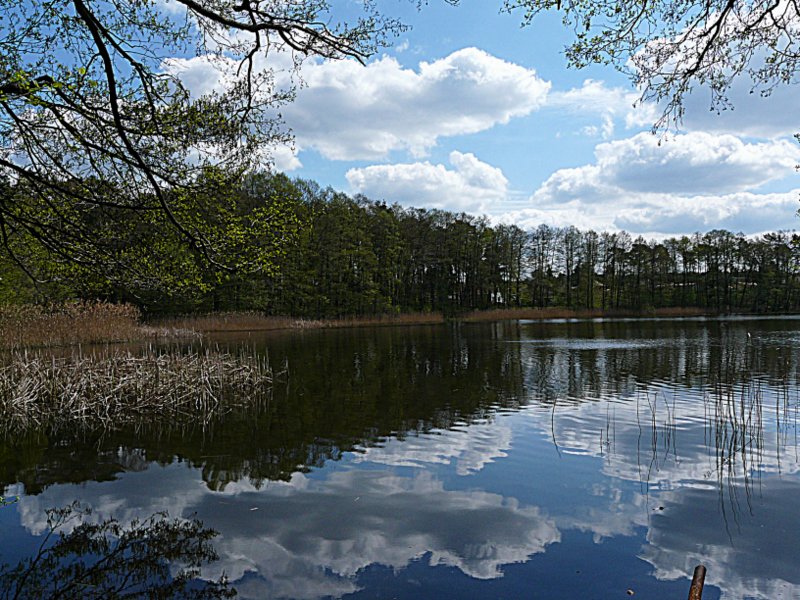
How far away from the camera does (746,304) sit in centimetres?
6391

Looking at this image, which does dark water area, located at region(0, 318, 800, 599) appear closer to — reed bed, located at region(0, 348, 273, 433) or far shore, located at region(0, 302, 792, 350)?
reed bed, located at region(0, 348, 273, 433)

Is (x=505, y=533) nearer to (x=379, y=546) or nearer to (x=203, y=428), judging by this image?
(x=379, y=546)

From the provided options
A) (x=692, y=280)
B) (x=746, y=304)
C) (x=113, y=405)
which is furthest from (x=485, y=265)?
(x=113, y=405)

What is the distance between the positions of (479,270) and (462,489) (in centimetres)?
5662

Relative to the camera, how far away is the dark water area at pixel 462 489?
5.11 meters

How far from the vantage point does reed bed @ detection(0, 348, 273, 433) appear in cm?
1098

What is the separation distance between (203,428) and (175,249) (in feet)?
14.0

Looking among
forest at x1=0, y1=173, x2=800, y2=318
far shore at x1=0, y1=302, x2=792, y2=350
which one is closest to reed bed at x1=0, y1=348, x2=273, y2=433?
far shore at x1=0, y1=302, x2=792, y2=350

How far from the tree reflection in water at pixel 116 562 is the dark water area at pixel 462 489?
0.17 metres

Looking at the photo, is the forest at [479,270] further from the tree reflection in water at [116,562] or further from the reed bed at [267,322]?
the tree reflection in water at [116,562]

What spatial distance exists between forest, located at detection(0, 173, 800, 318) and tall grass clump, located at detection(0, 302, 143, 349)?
1463 centimetres

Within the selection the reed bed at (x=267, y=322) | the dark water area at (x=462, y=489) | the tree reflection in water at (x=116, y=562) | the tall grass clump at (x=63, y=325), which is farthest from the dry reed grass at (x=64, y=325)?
the tree reflection in water at (x=116, y=562)

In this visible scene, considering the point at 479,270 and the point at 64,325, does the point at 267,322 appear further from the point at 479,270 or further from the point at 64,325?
the point at 479,270

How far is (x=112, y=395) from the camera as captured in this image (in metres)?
11.5
